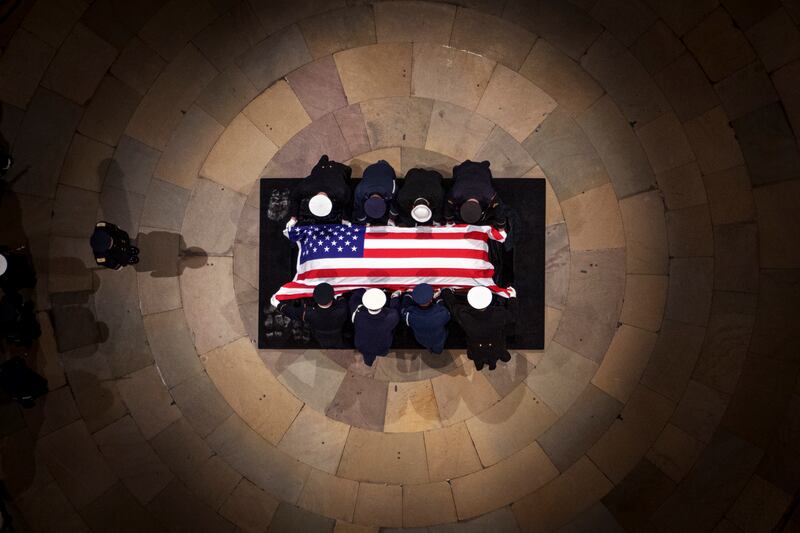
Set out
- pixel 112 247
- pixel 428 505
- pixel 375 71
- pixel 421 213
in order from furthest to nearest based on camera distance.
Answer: pixel 375 71, pixel 428 505, pixel 112 247, pixel 421 213

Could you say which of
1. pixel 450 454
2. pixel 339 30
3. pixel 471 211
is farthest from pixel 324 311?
pixel 339 30

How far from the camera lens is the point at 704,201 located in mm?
7375

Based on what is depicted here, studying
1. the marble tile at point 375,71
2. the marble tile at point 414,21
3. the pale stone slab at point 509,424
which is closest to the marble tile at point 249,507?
the pale stone slab at point 509,424

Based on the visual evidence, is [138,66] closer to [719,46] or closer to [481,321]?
[481,321]

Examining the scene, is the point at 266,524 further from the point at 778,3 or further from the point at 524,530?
the point at 778,3

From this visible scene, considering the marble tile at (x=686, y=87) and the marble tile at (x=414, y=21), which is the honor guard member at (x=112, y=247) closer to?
the marble tile at (x=414, y=21)

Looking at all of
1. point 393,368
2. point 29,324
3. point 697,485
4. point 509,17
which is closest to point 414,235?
point 393,368

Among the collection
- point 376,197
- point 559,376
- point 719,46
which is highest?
point 719,46

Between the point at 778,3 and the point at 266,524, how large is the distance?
12.3m

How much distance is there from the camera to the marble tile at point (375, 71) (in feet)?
25.6

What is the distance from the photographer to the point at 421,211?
6.29m

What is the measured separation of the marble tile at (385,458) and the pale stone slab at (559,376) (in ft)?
7.57

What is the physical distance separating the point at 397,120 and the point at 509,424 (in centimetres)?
576

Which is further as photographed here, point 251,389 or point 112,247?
point 251,389
